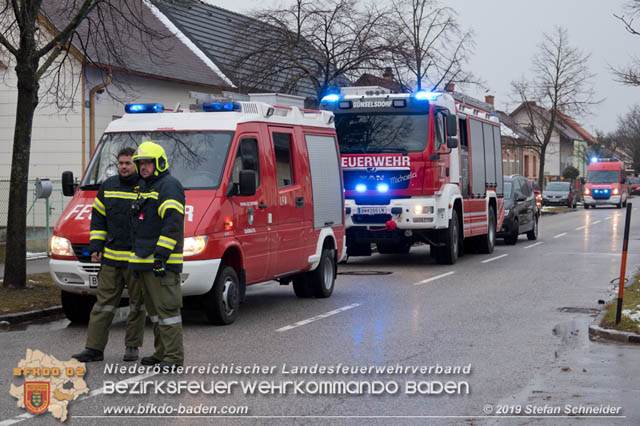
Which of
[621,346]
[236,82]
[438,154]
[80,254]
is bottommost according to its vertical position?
[621,346]

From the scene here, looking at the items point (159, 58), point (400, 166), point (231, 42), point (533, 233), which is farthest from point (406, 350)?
point (231, 42)

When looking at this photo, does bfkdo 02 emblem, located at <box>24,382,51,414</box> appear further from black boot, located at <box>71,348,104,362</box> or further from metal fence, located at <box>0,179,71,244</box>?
metal fence, located at <box>0,179,71,244</box>

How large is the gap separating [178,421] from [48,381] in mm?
1591

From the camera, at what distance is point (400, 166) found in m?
17.8

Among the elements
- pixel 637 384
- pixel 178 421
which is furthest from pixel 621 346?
pixel 178 421

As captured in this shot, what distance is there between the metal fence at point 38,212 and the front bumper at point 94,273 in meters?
10.3

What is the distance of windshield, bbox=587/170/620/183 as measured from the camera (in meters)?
57.2

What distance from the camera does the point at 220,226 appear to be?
34.2ft

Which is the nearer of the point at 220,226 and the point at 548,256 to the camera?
the point at 220,226

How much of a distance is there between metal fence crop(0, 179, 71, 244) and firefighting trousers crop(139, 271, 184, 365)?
13.0 metres

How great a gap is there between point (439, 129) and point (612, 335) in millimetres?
8475

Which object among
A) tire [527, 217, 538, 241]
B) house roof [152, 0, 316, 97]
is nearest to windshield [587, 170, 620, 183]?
house roof [152, 0, 316, 97]

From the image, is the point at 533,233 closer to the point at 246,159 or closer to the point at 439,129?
the point at 439,129

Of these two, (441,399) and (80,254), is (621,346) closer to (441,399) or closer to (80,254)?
(441,399)
